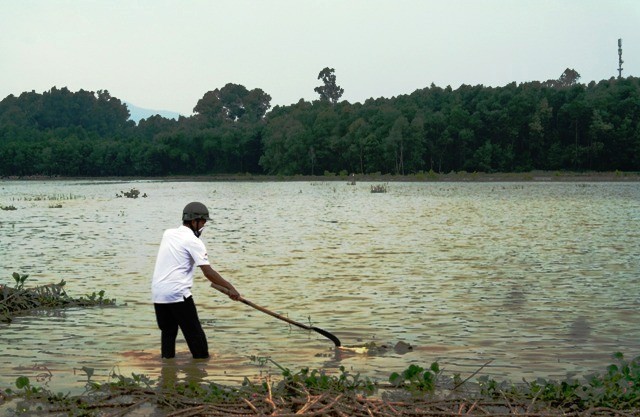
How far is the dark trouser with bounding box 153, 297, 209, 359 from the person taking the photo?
1065cm

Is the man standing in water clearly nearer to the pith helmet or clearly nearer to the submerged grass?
the pith helmet

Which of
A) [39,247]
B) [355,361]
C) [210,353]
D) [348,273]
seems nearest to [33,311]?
[210,353]

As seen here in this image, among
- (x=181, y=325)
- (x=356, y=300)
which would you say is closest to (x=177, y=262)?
(x=181, y=325)

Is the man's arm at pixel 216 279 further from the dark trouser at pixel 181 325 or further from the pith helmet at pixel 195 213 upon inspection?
the pith helmet at pixel 195 213

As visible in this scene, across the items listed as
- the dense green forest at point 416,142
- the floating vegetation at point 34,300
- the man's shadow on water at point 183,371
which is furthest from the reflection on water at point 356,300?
the dense green forest at point 416,142

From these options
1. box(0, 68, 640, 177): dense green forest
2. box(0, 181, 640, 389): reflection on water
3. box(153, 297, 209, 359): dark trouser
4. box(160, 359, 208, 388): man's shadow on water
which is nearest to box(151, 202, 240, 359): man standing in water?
box(153, 297, 209, 359): dark trouser

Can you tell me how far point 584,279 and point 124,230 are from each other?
2137cm

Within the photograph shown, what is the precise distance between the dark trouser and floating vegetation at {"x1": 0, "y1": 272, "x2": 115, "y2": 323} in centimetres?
442

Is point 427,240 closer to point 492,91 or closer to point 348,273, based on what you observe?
point 348,273

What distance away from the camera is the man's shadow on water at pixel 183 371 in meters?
10.2

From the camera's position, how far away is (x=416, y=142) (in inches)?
5817

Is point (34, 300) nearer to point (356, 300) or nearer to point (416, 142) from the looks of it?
point (356, 300)

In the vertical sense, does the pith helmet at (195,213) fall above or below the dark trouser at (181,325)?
above

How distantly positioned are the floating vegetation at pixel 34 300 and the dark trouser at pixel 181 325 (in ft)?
14.5
